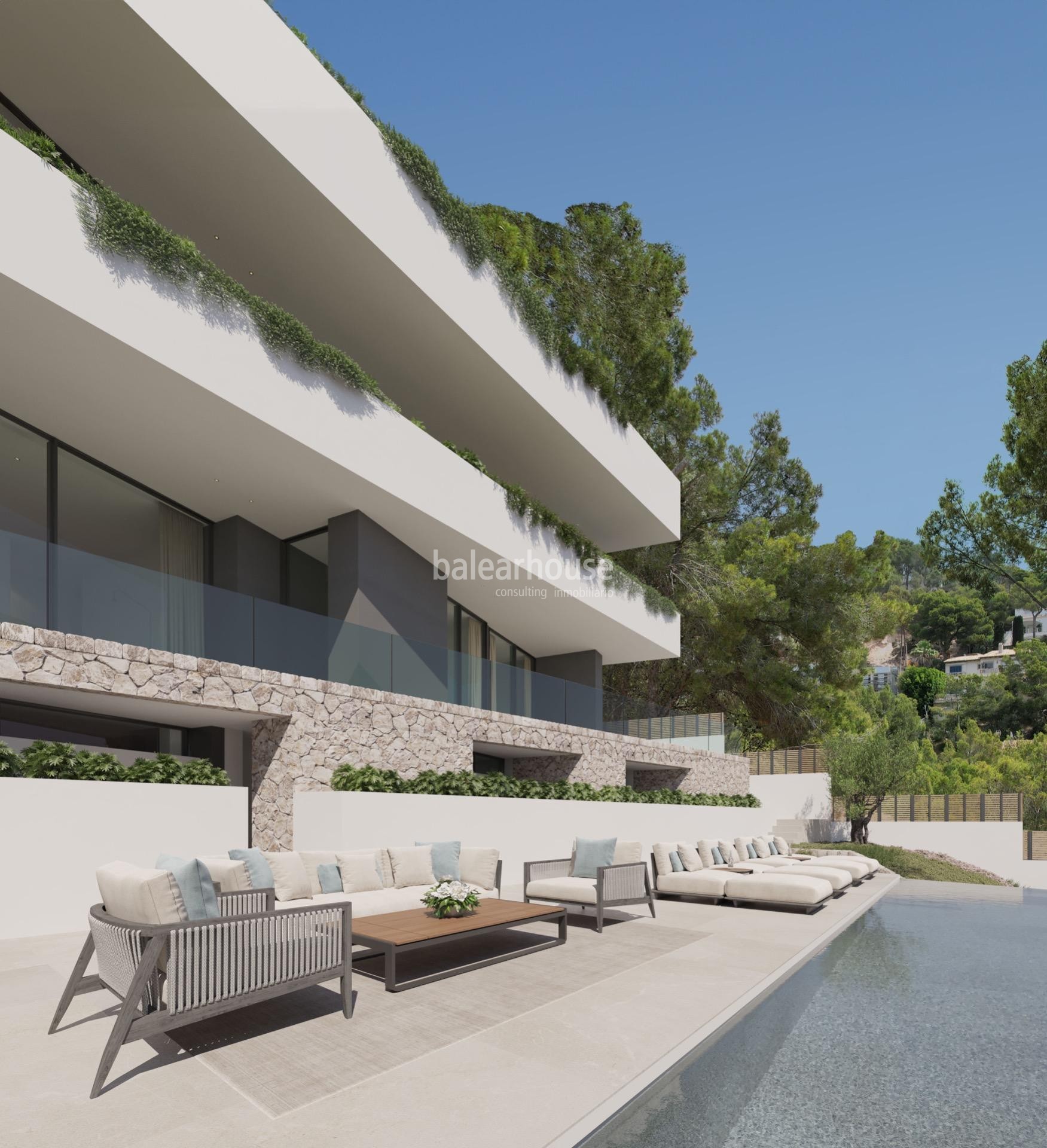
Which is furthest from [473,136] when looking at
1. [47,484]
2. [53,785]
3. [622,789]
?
[53,785]

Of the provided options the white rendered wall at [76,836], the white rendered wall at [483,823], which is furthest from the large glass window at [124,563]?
the white rendered wall at [483,823]

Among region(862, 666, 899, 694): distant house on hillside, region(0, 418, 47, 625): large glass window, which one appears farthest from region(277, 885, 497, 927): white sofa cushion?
region(862, 666, 899, 694): distant house on hillside

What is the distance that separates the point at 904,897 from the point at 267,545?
12.7 meters

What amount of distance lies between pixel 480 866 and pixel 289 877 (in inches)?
94.3

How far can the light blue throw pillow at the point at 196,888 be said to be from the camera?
5.22 metres

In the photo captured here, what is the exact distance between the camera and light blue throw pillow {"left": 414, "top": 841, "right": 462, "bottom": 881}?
918 cm

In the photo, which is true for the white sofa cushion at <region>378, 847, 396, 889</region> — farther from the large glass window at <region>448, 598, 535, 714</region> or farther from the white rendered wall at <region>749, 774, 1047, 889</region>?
the white rendered wall at <region>749, 774, 1047, 889</region>

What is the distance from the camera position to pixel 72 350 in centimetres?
971

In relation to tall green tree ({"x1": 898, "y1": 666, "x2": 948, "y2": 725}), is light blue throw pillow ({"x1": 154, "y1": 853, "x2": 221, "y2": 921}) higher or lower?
higher

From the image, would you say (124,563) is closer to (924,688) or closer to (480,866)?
(480,866)

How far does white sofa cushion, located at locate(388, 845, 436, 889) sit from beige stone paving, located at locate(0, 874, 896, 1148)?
2.31 m

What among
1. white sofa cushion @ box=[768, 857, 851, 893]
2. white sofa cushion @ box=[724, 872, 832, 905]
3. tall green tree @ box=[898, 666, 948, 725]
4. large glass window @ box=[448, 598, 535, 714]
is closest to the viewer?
white sofa cushion @ box=[724, 872, 832, 905]

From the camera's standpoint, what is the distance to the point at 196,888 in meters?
5.28

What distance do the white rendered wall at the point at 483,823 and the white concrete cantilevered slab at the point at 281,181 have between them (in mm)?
8475
